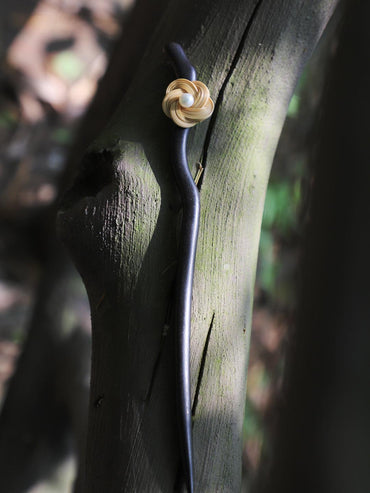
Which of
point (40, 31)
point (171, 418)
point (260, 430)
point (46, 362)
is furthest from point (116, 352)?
point (40, 31)

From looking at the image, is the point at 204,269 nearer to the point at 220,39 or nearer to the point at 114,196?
the point at 114,196

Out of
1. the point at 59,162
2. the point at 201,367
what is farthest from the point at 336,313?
the point at 59,162

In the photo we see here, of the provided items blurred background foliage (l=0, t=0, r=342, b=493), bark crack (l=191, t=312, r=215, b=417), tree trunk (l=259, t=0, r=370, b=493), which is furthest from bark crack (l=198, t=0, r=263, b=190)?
blurred background foliage (l=0, t=0, r=342, b=493)

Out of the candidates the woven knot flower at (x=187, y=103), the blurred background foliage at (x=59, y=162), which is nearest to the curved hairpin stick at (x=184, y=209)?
the woven knot flower at (x=187, y=103)

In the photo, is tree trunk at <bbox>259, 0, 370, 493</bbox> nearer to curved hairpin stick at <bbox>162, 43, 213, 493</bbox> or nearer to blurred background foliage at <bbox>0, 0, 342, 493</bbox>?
blurred background foliage at <bbox>0, 0, 342, 493</bbox>

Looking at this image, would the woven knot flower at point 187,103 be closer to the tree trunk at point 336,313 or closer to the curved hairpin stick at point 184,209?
the curved hairpin stick at point 184,209

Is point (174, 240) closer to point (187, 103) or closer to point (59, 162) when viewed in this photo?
point (187, 103)
